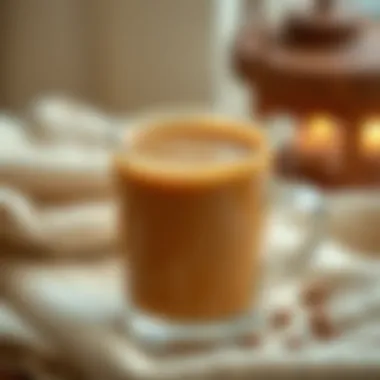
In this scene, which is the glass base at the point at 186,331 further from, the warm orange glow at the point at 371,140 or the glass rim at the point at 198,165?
the warm orange glow at the point at 371,140

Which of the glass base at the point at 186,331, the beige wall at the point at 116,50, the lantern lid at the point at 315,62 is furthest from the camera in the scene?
the beige wall at the point at 116,50

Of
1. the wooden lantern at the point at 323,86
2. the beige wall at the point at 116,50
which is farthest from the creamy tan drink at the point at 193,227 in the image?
the beige wall at the point at 116,50

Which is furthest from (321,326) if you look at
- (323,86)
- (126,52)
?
(126,52)

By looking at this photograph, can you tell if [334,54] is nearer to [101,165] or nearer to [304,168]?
[304,168]

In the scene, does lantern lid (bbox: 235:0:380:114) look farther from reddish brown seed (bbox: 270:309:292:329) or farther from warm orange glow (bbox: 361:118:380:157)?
reddish brown seed (bbox: 270:309:292:329)

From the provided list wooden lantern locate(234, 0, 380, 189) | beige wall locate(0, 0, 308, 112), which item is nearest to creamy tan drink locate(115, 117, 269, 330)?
wooden lantern locate(234, 0, 380, 189)

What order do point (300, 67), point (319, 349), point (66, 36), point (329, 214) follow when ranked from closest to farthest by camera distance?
point (319, 349), point (329, 214), point (300, 67), point (66, 36)

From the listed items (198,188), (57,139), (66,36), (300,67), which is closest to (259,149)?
(198,188)
